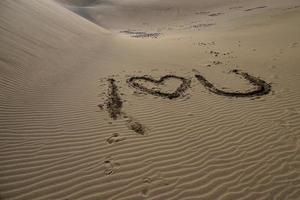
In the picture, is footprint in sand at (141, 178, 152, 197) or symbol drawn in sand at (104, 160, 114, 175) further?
symbol drawn in sand at (104, 160, 114, 175)

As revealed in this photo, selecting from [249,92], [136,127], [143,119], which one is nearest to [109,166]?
[136,127]

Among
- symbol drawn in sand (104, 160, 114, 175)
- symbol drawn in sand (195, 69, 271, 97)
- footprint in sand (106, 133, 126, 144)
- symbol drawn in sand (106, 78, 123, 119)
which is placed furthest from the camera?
symbol drawn in sand (195, 69, 271, 97)

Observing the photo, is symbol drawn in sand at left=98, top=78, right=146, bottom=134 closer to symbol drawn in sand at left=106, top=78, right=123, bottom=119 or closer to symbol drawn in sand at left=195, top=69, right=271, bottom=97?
symbol drawn in sand at left=106, top=78, right=123, bottom=119

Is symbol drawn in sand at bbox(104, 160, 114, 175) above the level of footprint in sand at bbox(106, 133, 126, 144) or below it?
below

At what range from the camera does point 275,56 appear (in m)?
11.7

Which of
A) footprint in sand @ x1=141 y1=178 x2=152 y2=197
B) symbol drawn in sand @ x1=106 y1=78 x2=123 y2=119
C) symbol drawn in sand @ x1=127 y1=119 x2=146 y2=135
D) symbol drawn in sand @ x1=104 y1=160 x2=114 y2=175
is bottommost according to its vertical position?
footprint in sand @ x1=141 y1=178 x2=152 y2=197

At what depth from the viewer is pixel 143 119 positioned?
6.88 meters

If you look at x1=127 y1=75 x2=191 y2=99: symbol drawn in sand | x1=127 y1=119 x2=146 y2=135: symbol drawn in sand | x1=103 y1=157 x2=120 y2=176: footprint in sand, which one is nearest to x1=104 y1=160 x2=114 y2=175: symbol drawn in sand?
x1=103 y1=157 x2=120 y2=176: footprint in sand

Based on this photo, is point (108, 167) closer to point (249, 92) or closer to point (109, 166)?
point (109, 166)

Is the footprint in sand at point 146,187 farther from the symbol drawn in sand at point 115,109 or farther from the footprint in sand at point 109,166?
the symbol drawn in sand at point 115,109

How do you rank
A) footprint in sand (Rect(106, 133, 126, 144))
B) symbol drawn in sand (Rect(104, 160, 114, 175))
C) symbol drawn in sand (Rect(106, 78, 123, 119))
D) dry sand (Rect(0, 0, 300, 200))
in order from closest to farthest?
dry sand (Rect(0, 0, 300, 200)), symbol drawn in sand (Rect(104, 160, 114, 175)), footprint in sand (Rect(106, 133, 126, 144)), symbol drawn in sand (Rect(106, 78, 123, 119))

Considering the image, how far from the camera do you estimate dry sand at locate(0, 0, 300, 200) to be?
474 cm

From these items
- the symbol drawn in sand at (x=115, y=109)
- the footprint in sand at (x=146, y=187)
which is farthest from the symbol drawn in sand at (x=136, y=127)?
the footprint in sand at (x=146, y=187)

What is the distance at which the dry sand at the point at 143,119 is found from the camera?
4742 mm
